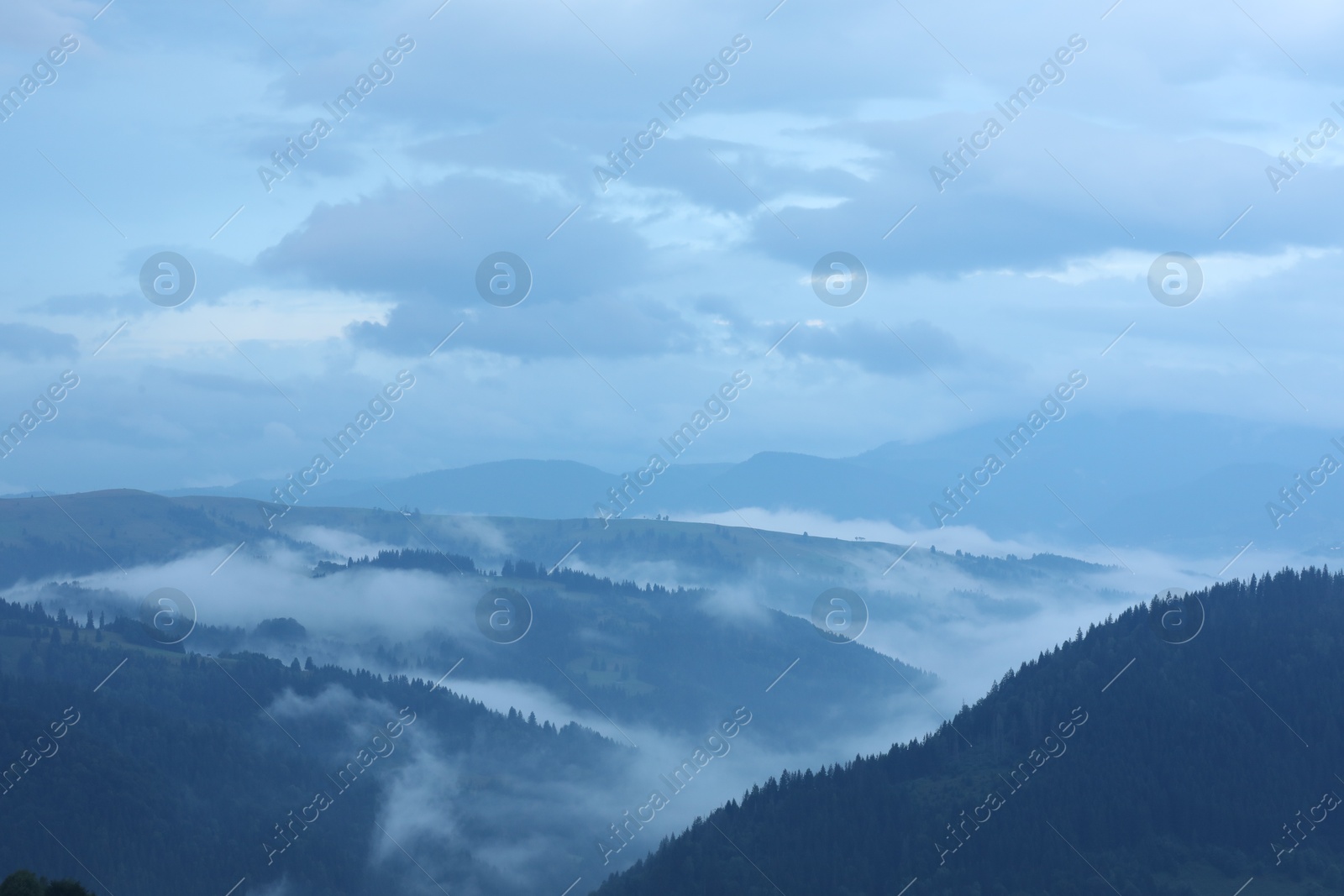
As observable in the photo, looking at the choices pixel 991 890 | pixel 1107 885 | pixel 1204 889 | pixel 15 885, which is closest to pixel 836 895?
pixel 991 890

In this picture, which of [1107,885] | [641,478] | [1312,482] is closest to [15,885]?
[641,478]

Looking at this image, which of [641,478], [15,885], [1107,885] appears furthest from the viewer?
[1107,885]

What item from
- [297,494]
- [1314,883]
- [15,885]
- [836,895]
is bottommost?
[836,895]

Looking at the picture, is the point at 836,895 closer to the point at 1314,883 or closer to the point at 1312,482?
the point at 1314,883

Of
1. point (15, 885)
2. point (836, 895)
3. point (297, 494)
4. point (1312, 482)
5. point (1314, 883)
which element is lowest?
point (836, 895)

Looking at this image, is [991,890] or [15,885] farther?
[991,890]

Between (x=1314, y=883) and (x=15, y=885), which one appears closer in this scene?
(x=15, y=885)

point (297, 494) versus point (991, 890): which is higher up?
point (297, 494)

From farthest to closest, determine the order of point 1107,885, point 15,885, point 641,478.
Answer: point 1107,885
point 641,478
point 15,885

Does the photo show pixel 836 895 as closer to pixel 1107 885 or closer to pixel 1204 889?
pixel 1107 885
